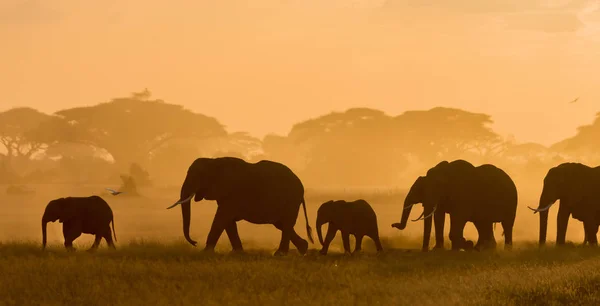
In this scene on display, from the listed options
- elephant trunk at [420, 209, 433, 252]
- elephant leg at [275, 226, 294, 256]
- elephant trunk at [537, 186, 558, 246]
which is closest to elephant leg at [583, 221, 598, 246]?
elephant trunk at [537, 186, 558, 246]

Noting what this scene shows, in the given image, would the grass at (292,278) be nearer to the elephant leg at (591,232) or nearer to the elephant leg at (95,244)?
the elephant leg at (95,244)

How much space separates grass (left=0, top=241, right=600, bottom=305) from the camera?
17.1 metres

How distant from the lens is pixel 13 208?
54.5m

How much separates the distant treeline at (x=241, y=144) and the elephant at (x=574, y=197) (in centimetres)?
4946

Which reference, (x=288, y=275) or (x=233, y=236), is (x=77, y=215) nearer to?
(x=233, y=236)

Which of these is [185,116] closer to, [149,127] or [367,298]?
[149,127]

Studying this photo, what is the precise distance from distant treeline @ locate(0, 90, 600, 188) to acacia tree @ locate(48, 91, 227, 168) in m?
0.08

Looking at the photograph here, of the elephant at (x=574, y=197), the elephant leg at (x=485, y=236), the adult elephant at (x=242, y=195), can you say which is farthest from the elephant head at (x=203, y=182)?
the elephant at (x=574, y=197)

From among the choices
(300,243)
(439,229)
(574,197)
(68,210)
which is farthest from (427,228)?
(68,210)

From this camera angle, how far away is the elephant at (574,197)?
91.9ft

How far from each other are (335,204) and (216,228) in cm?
340

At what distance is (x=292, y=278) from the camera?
19344 mm

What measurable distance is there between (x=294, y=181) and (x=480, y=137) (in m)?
55.7

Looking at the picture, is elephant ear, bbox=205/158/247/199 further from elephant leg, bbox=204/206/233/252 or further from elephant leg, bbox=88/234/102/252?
elephant leg, bbox=88/234/102/252
